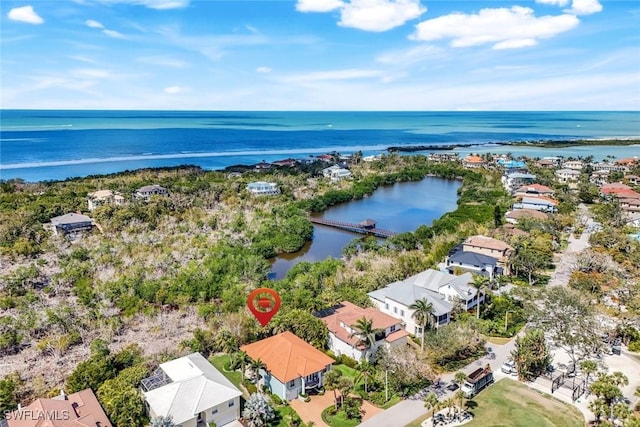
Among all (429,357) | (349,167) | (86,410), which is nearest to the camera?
(86,410)

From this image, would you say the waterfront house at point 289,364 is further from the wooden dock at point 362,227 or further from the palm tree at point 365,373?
the wooden dock at point 362,227

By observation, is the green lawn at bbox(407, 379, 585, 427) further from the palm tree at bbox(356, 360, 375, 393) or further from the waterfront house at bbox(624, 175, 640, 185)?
the waterfront house at bbox(624, 175, 640, 185)

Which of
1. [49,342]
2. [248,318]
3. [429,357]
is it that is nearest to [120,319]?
[49,342]

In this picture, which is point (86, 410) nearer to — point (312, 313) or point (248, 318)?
point (248, 318)

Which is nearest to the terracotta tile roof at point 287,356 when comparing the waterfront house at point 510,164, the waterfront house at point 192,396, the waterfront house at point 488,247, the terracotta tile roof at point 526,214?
the waterfront house at point 192,396

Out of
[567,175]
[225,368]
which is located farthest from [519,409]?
[567,175]

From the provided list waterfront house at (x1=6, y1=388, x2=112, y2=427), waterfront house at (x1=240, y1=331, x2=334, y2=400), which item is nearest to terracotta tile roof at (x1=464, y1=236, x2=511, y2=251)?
waterfront house at (x1=240, y1=331, x2=334, y2=400)

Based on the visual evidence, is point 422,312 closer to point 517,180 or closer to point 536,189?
point 536,189
